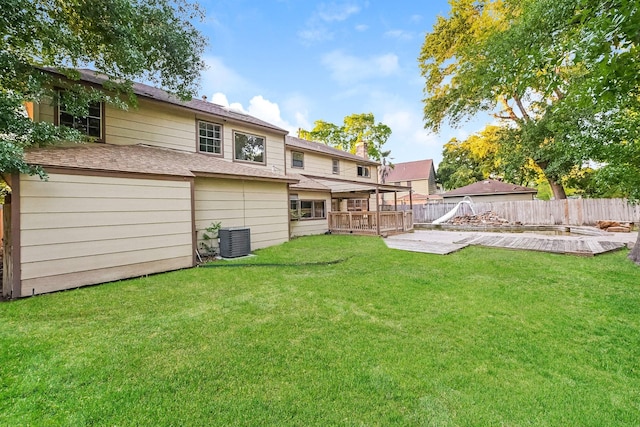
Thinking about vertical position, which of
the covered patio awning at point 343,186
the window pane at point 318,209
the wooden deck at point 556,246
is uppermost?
the covered patio awning at point 343,186

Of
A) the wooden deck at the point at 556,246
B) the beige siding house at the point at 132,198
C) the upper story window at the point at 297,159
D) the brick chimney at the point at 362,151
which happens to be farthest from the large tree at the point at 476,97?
the beige siding house at the point at 132,198

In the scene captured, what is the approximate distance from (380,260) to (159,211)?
5433mm

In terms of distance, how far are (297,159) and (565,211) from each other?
1544 cm

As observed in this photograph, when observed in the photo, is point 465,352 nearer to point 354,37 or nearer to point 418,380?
point 418,380

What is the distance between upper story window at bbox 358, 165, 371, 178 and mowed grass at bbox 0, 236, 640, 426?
14421 millimetres

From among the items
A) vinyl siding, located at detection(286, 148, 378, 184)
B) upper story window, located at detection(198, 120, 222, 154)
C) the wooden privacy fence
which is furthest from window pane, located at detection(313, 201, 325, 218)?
the wooden privacy fence

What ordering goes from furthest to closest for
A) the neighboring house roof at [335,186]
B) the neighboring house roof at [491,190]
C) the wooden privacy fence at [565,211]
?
the neighboring house roof at [491,190]
the wooden privacy fence at [565,211]
the neighboring house roof at [335,186]

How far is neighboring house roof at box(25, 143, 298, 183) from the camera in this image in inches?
202

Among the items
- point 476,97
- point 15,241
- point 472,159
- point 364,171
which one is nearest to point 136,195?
point 15,241

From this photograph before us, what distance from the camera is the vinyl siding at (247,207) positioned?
7852 millimetres

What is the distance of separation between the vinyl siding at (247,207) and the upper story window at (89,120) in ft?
9.28

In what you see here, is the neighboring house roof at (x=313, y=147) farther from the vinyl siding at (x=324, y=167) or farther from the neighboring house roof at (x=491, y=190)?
the neighboring house roof at (x=491, y=190)

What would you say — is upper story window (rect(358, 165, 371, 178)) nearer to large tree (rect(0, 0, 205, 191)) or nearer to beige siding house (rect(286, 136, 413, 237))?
beige siding house (rect(286, 136, 413, 237))

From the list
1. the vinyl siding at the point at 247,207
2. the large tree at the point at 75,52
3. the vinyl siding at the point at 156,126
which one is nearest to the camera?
the large tree at the point at 75,52
